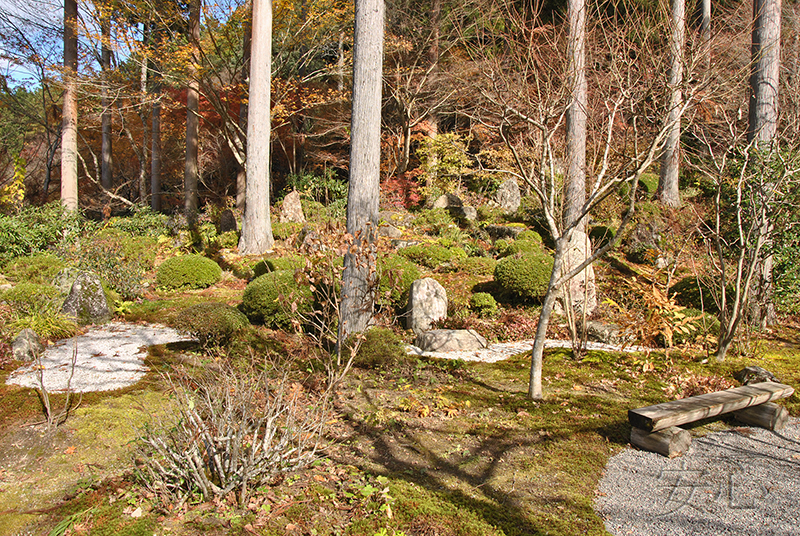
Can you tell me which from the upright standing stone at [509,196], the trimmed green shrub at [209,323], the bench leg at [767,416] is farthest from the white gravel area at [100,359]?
the upright standing stone at [509,196]

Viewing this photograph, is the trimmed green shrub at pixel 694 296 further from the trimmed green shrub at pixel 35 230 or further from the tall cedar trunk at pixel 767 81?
the trimmed green shrub at pixel 35 230

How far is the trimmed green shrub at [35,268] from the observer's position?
8.75 metres

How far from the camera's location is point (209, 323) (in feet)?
17.1

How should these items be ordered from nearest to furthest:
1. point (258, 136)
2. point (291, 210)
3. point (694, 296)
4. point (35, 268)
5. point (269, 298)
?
Result: point (269, 298) → point (694, 296) → point (35, 268) → point (258, 136) → point (291, 210)

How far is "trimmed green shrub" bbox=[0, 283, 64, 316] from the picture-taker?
6.36 m

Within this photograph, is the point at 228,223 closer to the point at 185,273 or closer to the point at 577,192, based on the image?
the point at 185,273

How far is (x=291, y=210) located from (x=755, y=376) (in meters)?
12.6

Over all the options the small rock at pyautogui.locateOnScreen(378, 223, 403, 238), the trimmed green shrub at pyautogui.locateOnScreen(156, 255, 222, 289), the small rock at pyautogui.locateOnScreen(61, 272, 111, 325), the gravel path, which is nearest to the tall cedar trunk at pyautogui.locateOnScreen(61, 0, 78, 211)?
the trimmed green shrub at pyautogui.locateOnScreen(156, 255, 222, 289)

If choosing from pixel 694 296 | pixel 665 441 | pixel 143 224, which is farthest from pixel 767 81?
pixel 143 224

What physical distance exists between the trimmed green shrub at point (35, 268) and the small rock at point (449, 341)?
684 centimetres

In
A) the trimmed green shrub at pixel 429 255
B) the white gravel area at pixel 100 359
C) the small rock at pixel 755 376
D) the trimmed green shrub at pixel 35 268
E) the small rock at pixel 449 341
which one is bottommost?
the white gravel area at pixel 100 359

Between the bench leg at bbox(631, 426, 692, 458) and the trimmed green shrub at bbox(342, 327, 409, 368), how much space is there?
2402mm

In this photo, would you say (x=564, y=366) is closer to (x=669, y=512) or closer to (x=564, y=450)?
(x=564, y=450)

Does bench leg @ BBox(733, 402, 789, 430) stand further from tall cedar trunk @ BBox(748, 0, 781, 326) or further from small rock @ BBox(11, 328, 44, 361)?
small rock @ BBox(11, 328, 44, 361)
